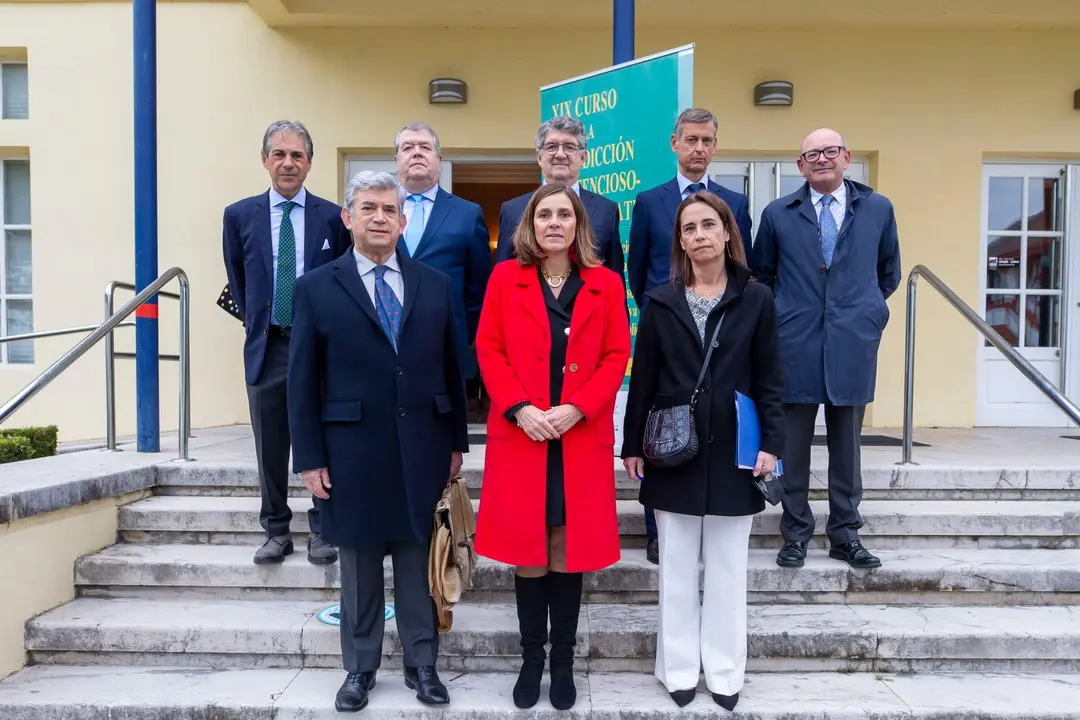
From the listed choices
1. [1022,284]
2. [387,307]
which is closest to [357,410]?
[387,307]

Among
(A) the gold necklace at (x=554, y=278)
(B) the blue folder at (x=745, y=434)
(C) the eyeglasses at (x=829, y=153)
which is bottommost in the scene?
(B) the blue folder at (x=745, y=434)

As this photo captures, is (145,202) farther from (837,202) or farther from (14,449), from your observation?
(837,202)

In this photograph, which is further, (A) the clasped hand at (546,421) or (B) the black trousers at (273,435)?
(B) the black trousers at (273,435)

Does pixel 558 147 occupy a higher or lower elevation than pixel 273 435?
higher

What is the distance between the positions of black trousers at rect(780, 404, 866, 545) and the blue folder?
851 millimetres

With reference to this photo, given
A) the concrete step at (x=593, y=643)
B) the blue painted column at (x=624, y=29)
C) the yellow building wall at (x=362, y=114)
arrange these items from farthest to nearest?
the yellow building wall at (x=362, y=114)
the blue painted column at (x=624, y=29)
the concrete step at (x=593, y=643)

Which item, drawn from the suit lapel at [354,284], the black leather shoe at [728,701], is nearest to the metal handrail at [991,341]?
the black leather shoe at [728,701]

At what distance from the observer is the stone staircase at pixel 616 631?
2.74 metres

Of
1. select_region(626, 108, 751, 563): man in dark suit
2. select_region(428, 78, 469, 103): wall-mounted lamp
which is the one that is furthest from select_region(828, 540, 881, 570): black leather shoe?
select_region(428, 78, 469, 103): wall-mounted lamp

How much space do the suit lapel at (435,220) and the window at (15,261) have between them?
4.96m

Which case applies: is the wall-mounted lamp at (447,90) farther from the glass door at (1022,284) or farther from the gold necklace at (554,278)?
the glass door at (1022,284)

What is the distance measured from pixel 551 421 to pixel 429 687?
1.13 metres

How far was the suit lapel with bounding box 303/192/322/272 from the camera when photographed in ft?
10.9

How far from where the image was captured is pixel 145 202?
171 inches
